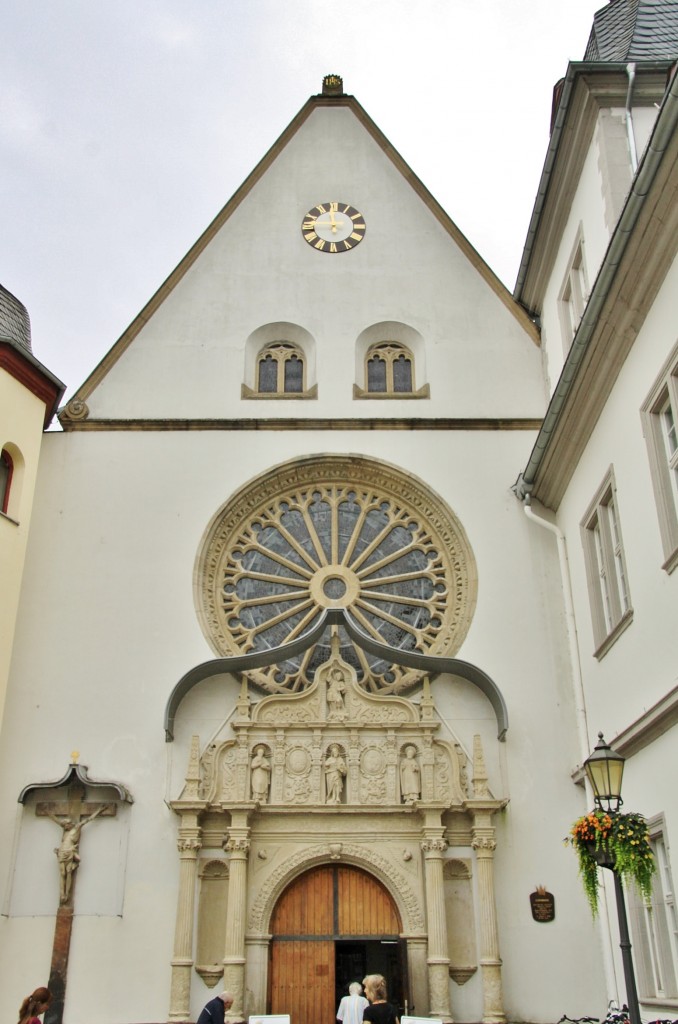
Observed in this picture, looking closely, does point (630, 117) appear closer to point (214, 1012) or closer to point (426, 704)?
point (426, 704)

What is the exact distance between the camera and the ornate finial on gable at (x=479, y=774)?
1424 centimetres

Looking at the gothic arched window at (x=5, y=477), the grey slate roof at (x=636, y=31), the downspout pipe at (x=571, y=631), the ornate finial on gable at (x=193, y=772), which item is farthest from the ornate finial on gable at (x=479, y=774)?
the grey slate roof at (x=636, y=31)

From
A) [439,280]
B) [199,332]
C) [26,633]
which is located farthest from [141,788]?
[439,280]

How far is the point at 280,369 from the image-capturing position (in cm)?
1805

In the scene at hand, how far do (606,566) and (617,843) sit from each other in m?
5.07

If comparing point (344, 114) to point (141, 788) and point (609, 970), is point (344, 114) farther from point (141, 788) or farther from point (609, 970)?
point (609, 970)

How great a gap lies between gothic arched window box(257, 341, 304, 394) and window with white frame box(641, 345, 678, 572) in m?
7.53

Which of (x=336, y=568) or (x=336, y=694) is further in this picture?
(x=336, y=568)

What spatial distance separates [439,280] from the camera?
728 inches

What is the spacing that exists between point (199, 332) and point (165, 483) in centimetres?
280

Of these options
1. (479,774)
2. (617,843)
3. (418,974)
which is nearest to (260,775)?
(479,774)

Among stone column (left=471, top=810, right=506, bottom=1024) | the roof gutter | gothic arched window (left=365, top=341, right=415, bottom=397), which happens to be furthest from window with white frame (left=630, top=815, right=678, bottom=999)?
gothic arched window (left=365, top=341, right=415, bottom=397)

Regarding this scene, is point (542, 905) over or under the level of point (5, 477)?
under

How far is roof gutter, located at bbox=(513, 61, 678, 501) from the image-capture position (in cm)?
955
